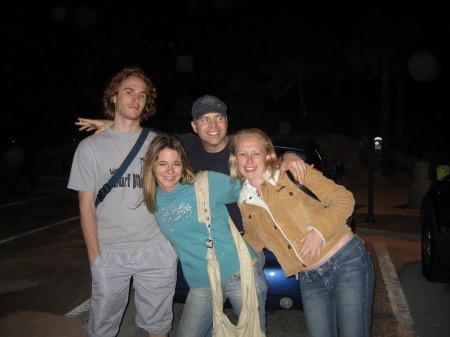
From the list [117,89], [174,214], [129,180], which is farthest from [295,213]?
[117,89]

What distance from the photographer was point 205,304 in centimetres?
245

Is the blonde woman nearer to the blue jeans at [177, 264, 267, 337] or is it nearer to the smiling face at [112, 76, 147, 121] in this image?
the blue jeans at [177, 264, 267, 337]

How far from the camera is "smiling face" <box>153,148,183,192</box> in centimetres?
248

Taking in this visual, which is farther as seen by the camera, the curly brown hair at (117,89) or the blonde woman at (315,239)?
the curly brown hair at (117,89)

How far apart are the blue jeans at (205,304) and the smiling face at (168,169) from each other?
0.66 metres

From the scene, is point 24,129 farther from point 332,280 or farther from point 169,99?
point 332,280

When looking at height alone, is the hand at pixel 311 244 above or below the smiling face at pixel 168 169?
below

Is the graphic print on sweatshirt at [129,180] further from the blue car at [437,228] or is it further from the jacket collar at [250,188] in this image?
the blue car at [437,228]

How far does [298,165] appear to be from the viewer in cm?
234

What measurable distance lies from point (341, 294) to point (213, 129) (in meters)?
1.39

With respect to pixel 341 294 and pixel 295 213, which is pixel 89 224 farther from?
pixel 341 294

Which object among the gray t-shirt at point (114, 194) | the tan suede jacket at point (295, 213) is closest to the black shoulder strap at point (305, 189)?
Result: the tan suede jacket at point (295, 213)

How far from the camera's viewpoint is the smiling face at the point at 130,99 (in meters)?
2.72

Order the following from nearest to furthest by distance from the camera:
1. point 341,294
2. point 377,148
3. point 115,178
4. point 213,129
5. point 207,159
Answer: point 341,294 → point 115,178 → point 213,129 → point 207,159 → point 377,148
